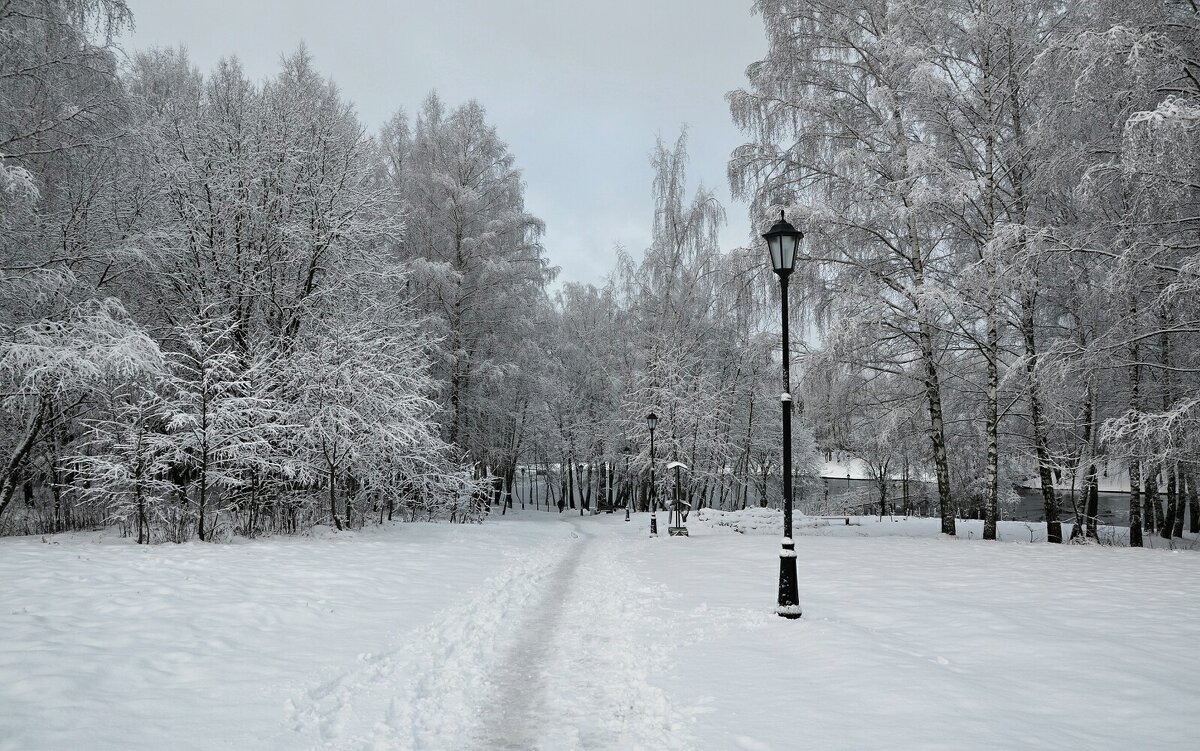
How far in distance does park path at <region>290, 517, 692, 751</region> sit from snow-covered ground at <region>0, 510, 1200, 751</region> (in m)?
→ 0.03

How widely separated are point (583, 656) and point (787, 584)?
2.48 m

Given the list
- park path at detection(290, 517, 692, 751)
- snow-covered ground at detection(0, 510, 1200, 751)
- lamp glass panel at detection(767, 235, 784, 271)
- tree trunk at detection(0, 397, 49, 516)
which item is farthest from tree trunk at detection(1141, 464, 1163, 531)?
tree trunk at detection(0, 397, 49, 516)

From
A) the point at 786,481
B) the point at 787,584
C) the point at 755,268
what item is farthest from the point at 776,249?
the point at 755,268

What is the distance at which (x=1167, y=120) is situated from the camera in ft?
25.1

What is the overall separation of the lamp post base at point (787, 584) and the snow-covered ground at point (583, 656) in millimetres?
251

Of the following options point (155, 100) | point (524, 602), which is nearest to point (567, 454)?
point (155, 100)

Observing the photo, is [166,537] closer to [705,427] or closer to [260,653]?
[260,653]

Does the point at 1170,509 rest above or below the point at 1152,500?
below

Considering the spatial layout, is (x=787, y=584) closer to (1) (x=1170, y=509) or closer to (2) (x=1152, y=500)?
(2) (x=1152, y=500)

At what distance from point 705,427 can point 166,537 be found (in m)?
19.2

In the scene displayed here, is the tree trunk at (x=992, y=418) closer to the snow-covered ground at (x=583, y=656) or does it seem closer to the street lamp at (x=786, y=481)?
the snow-covered ground at (x=583, y=656)

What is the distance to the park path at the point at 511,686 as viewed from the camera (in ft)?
13.0

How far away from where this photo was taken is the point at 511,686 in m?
4.98

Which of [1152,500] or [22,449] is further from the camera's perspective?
[1152,500]
